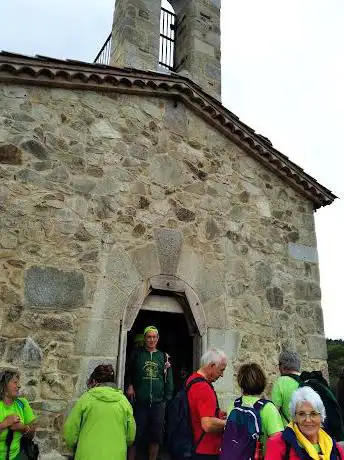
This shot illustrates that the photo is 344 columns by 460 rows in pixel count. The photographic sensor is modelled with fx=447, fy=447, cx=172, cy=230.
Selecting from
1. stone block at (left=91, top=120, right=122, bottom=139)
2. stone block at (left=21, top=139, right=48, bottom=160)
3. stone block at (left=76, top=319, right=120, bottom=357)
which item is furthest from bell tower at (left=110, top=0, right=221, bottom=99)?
stone block at (left=76, top=319, right=120, bottom=357)

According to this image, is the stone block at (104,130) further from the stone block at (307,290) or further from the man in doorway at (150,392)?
the stone block at (307,290)

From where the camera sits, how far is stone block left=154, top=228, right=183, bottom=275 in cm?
527

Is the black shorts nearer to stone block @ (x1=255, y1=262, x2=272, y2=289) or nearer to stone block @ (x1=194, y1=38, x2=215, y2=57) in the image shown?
stone block @ (x1=255, y1=262, x2=272, y2=289)

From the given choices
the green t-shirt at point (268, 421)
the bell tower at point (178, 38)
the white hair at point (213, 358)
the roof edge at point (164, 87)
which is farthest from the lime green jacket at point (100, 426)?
the bell tower at point (178, 38)

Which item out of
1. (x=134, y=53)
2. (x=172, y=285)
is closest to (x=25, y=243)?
(x=172, y=285)

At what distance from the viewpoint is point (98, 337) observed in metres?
4.60

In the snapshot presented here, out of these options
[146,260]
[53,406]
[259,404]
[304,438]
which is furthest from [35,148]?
[304,438]

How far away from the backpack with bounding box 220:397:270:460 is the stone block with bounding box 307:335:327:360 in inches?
146

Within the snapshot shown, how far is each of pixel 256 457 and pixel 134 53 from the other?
21.6 feet

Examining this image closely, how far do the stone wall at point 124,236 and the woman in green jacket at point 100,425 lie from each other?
4.31 feet

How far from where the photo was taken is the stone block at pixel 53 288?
4445 mm

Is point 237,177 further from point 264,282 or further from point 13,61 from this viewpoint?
point 13,61

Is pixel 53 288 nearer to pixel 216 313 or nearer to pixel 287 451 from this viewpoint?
pixel 216 313

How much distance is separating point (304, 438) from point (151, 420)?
8.89 ft
